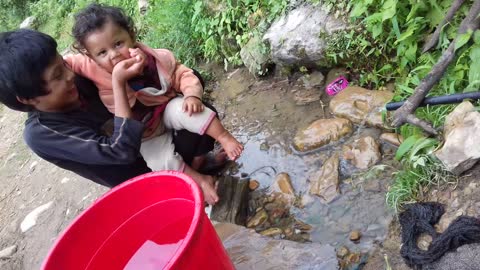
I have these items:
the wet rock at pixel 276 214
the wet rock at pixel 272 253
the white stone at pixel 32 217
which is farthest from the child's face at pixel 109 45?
the white stone at pixel 32 217

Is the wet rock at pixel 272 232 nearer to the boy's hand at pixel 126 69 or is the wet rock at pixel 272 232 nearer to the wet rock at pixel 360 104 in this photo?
the wet rock at pixel 360 104

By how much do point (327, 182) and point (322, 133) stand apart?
40 centimetres

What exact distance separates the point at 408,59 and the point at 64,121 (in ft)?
6.51

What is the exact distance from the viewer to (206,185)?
2.74 m

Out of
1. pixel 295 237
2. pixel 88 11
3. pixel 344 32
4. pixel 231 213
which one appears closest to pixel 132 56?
pixel 88 11

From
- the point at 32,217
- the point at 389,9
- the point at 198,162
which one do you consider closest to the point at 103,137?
the point at 198,162

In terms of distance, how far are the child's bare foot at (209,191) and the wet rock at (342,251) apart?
0.80m

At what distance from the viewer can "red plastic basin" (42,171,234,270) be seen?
1690 mm

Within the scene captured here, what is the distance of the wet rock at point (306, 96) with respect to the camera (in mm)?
3262

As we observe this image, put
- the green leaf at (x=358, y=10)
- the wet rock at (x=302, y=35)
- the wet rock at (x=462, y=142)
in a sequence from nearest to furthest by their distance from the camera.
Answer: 1. the wet rock at (x=462, y=142)
2. the green leaf at (x=358, y=10)
3. the wet rock at (x=302, y=35)

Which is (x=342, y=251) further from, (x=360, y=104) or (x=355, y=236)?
(x=360, y=104)

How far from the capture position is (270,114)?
3.39 metres

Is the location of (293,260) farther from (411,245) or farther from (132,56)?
(132,56)

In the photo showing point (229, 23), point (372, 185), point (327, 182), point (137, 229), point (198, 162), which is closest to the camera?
point (137, 229)
